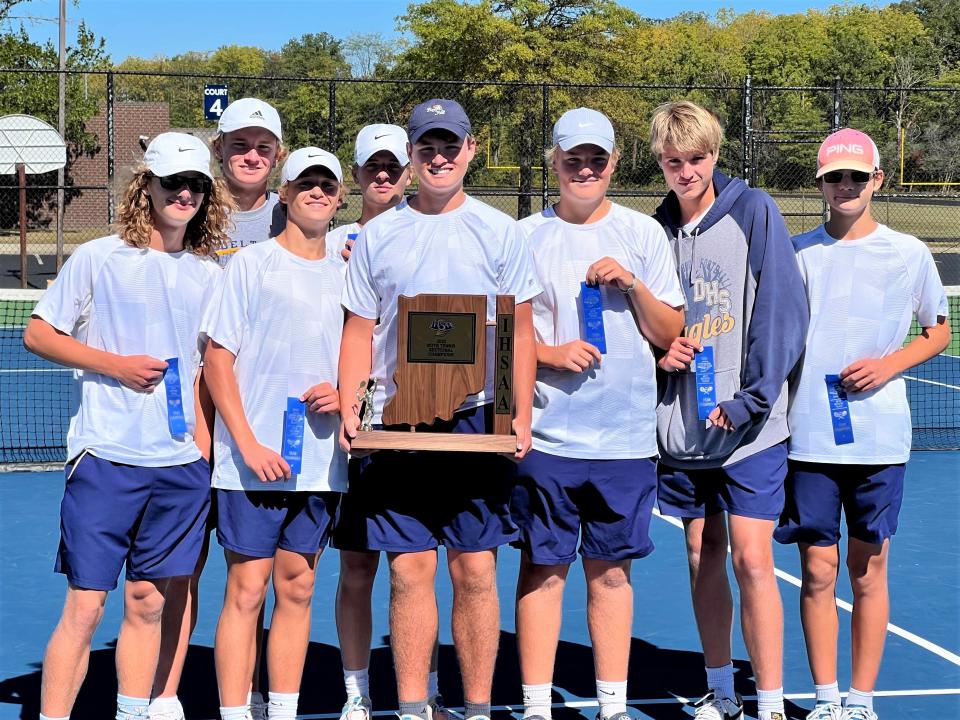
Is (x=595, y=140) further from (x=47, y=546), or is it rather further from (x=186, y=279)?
(x=47, y=546)

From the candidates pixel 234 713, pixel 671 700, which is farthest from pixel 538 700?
pixel 234 713

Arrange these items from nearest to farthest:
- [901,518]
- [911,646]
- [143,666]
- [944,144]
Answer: [143,666]
[911,646]
[901,518]
[944,144]

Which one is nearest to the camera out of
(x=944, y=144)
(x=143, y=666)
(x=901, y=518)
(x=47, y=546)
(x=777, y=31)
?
(x=143, y=666)

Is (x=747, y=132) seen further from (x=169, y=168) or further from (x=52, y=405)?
(x=169, y=168)

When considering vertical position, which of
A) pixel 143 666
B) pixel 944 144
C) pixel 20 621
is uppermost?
pixel 944 144

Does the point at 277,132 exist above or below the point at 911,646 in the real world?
above

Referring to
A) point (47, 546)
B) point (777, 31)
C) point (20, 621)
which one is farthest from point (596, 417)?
point (777, 31)

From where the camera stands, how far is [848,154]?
14.5ft

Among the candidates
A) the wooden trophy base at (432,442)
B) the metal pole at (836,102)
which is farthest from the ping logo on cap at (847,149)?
the metal pole at (836,102)

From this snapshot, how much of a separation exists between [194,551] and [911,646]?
9.92 feet

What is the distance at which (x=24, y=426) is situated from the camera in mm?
10688

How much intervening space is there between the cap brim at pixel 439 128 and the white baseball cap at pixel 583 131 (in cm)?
35

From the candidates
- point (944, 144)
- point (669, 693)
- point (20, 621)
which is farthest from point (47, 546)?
point (944, 144)

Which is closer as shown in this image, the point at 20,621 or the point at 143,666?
the point at 143,666
